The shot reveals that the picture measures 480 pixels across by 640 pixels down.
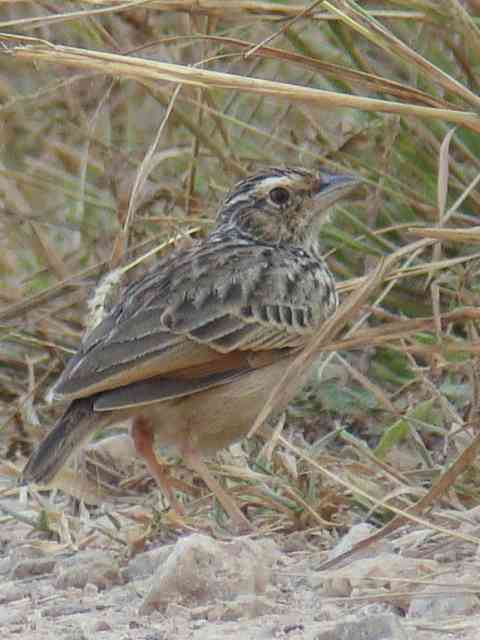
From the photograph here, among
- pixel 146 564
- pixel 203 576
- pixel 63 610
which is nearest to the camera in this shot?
pixel 203 576

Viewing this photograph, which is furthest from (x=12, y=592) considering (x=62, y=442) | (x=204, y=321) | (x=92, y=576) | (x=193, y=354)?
(x=204, y=321)

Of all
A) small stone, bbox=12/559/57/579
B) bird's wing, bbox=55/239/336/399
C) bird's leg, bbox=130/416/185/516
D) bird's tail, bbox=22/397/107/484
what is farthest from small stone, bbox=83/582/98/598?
bird's leg, bbox=130/416/185/516

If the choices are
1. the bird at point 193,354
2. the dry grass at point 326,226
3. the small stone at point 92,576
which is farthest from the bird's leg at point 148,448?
the small stone at point 92,576

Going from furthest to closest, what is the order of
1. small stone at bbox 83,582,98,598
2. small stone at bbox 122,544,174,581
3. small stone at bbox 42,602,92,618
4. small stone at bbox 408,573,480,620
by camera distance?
small stone at bbox 122,544,174,581 < small stone at bbox 83,582,98,598 < small stone at bbox 42,602,92,618 < small stone at bbox 408,573,480,620

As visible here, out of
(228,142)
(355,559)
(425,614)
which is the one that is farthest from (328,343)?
(228,142)

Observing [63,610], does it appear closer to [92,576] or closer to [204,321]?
[92,576]

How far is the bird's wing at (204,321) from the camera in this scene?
16.8 feet

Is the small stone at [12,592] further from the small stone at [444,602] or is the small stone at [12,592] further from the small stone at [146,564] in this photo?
the small stone at [444,602]

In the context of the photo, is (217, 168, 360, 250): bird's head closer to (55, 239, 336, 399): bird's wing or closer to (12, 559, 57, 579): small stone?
(55, 239, 336, 399): bird's wing

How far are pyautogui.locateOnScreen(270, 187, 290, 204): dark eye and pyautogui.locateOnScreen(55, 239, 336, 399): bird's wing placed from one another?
31cm

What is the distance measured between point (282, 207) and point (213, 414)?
1132mm

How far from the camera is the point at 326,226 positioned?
6.42 m

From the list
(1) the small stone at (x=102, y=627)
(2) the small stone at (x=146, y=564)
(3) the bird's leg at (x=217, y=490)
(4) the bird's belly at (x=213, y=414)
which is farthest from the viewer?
(4) the bird's belly at (x=213, y=414)

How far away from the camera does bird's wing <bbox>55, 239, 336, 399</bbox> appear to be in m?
5.12
